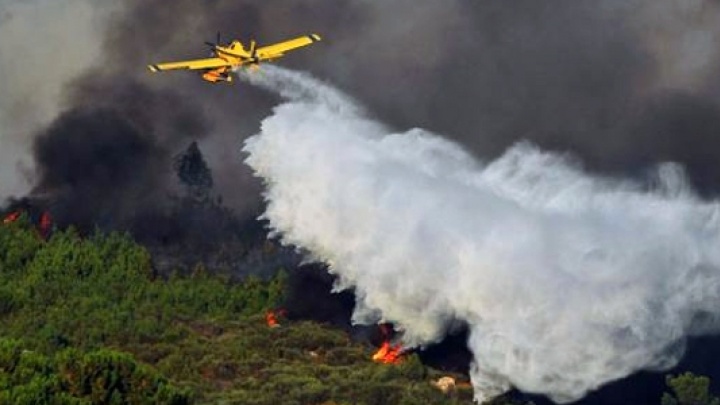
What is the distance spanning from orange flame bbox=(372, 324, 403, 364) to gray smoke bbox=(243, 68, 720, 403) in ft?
34.5

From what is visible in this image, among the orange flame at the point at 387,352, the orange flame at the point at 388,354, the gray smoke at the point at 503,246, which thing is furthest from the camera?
the orange flame at the point at 388,354

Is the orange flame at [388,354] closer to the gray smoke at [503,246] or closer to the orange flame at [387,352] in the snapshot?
the orange flame at [387,352]

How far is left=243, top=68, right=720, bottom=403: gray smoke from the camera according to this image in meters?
162

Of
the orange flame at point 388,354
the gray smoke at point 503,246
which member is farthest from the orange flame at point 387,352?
the gray smoke at point 503,246

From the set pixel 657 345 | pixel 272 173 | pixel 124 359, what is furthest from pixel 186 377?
pixel 124 359

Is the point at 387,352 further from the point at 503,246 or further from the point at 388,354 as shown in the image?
the point at 503,246

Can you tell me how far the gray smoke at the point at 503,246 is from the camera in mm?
162500

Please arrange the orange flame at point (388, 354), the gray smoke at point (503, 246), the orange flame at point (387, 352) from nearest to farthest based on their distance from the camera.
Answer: the gray smoke at point (503, 246)
the orange flame at point (387, 352)
the orange flame at point (388, 354)

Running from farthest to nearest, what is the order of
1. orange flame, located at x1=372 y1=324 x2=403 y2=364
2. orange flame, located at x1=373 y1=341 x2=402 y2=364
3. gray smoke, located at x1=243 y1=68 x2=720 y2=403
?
orange flame, located at x1=373 y1=341 x2=402 y2=364 < orange flame, located at x1=372 y1=324 x2=403 y2=364 < gray smoke, located at x1=243 y1=68 x2=720 y2=403

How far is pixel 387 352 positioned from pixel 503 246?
109ft

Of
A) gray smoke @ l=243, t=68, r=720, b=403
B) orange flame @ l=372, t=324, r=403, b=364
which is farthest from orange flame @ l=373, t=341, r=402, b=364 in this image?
gray smoke @ l=243, t=68, r=720, b=403

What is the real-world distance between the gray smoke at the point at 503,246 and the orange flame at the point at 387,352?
1052 centimetres

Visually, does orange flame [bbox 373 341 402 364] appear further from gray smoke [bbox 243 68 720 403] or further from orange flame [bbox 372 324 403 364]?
gray smoke [bbox 243 68 720 403]

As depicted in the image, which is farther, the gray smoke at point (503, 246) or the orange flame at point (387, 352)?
the orange flame at point (387, 352)
